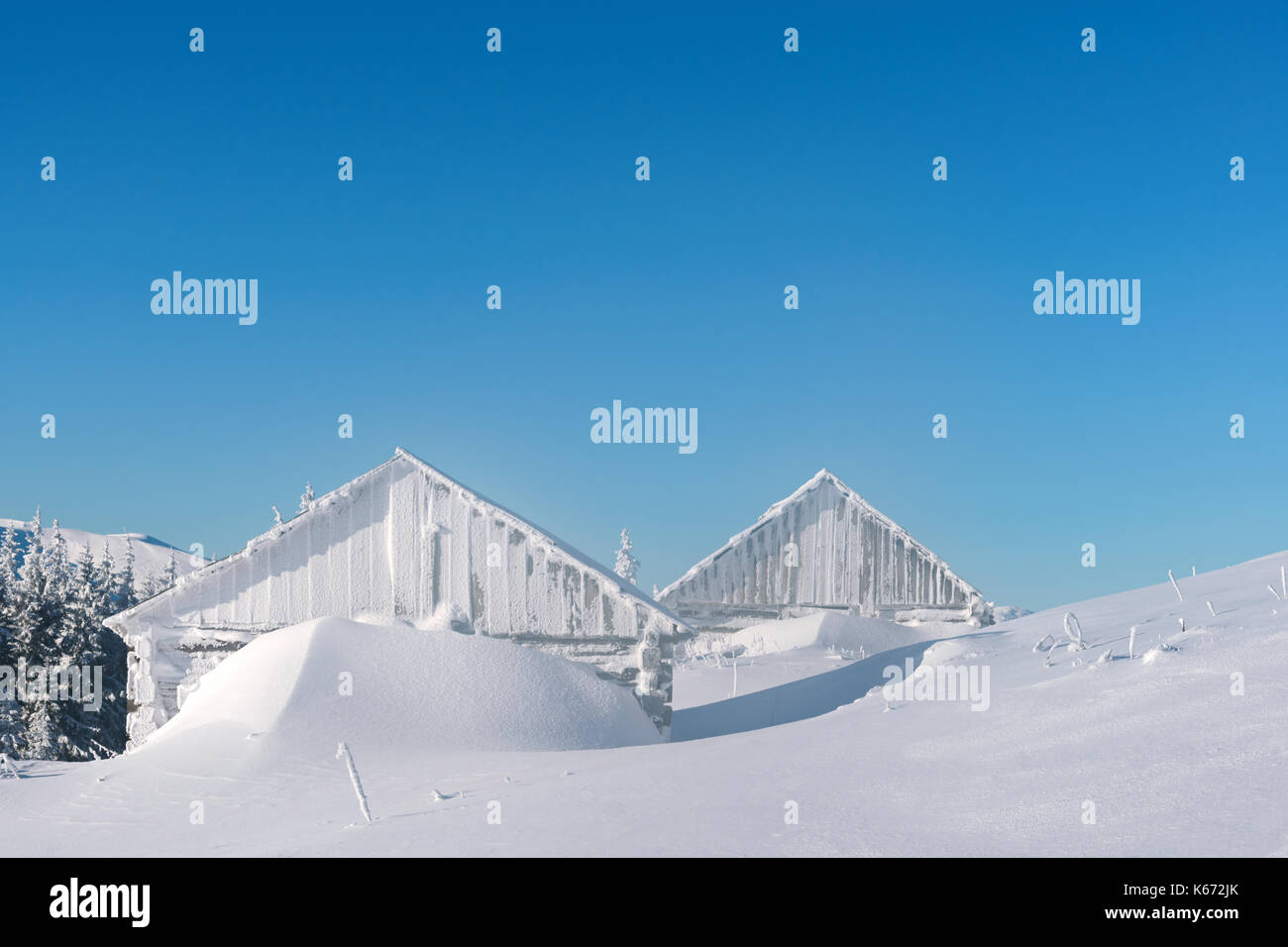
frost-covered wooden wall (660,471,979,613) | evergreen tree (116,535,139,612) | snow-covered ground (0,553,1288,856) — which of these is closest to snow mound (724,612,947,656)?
frost-covered wooden wall (660,471,979,613)

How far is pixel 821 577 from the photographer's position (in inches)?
1097

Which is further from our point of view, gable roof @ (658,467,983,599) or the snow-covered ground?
gable roof @ (658,467,983,599)

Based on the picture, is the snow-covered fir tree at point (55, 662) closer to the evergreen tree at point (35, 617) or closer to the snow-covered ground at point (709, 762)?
the evergreen tree at point (35, 617)

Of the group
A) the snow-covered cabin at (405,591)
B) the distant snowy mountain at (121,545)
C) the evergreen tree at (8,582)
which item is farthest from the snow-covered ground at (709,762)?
the distant snowy mountain at (121,545)

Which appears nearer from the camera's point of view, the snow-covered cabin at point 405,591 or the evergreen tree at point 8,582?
the snow-covered cabin at point 405,591

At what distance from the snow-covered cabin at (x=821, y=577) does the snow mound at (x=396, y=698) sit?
12226 millimetres

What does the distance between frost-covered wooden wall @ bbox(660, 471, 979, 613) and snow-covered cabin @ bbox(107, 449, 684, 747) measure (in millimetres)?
11370

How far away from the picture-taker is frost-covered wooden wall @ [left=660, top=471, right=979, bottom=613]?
2780 centimetres

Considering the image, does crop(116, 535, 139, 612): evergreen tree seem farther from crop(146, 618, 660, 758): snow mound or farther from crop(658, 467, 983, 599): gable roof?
crop(146, 618, 660, 758): snow mound

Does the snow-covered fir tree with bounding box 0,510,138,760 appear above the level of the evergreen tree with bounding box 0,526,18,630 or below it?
below

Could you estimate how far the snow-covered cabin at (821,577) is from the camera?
27750mm

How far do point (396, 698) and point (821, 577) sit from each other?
53.7ft
